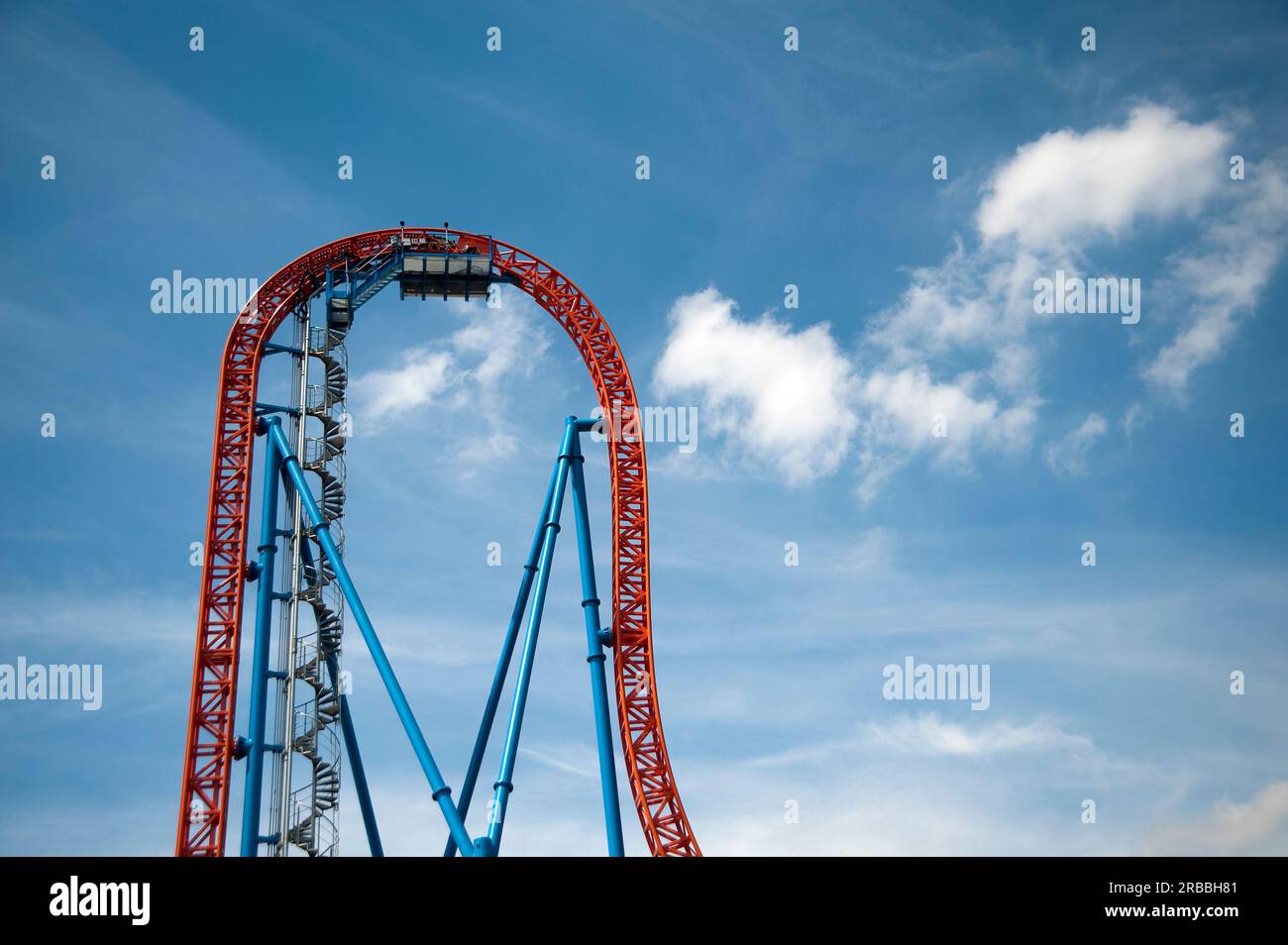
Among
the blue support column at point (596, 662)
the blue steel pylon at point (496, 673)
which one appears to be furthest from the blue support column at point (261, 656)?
the blue support column at point (596, 662)

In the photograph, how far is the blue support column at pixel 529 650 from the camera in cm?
2552

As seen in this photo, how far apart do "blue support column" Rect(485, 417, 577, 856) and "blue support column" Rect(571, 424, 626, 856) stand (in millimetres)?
277

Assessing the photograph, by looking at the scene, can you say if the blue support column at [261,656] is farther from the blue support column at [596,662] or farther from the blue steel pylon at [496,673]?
the blue support column at [596,662]

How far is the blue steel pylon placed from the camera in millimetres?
25203

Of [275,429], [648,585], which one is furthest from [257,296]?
[648,585]

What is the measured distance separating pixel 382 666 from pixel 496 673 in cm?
305

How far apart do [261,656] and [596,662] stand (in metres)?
6.47

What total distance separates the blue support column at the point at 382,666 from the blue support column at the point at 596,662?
9.12ft

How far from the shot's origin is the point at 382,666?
84.2ft

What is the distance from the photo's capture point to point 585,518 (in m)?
29.1

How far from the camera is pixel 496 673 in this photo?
2803 cm

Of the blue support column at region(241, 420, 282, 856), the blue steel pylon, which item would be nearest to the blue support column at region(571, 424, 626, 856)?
the blue steel pylon
